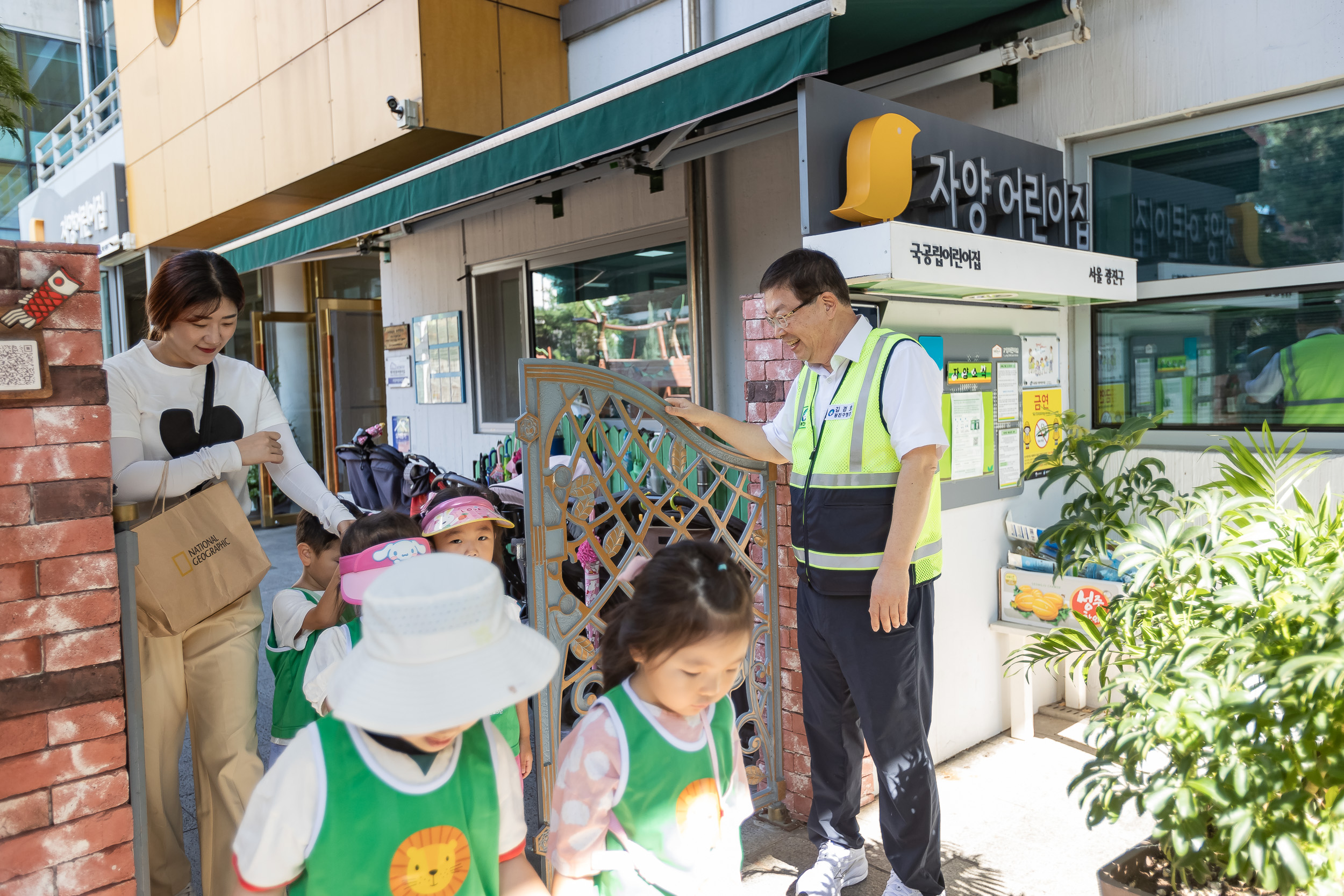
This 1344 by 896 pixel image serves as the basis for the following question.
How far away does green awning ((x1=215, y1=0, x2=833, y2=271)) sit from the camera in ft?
9.21

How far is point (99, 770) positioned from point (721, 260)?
4094 mm

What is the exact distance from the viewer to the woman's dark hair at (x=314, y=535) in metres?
2.69

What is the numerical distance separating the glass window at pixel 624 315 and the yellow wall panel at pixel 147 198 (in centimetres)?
564

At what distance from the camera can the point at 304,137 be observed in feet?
24.1

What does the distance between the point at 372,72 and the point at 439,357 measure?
2.26 metres

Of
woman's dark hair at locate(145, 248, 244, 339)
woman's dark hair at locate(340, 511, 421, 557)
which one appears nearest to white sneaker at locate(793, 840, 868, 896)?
woman's dark hair at locate(340, 511, 421, 557)

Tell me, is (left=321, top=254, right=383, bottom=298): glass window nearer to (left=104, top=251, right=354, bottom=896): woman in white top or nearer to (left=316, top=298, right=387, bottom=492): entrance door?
(left=316, top=298, right=387, bottom=492): entrance door

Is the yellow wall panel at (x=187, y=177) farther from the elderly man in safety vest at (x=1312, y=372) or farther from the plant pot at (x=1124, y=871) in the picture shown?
the plant pot at (x=1124, y=871)

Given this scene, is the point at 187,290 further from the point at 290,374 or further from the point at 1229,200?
the point at 290,374

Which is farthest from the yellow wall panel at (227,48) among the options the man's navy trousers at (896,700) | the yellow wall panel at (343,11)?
the man's navy trousers at (896,700)

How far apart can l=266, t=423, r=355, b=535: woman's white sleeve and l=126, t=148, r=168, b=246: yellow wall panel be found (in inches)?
337

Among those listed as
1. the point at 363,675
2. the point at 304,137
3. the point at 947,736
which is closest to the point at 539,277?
the point at 304,137

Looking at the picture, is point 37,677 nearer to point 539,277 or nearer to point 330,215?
point 330,215

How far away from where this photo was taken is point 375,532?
2283 millimetres
